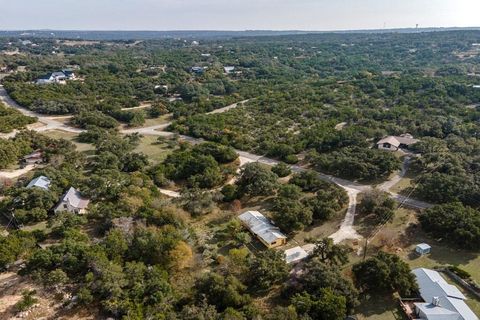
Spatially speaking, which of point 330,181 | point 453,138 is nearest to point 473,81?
point 453,138

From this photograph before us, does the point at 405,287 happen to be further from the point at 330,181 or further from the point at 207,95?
the point at 207,95

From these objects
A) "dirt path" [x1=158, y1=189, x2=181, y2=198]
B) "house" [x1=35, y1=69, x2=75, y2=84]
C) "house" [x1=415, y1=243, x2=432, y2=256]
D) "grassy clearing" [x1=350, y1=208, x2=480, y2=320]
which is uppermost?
"house" [x1=35, y1=69, x2=75, y2=84]

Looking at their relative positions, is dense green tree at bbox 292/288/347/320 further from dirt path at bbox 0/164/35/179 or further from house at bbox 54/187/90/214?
dirt path at bbox 0/164/35/179

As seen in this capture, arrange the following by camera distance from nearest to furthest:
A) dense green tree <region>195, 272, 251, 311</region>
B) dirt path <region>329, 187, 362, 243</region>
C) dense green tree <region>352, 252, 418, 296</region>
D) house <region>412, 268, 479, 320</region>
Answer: house <region>412, 268, 479, 320</region> → dense green tree <region>195, 272, 251, 311</region> → dense green tree <region>352, 252, 418, 296</region> → dirt path <region>329, 187, 362, 243</region>

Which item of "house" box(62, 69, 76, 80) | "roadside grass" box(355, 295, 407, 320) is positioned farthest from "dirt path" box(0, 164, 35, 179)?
"house" box(62, 69, 76, 80)

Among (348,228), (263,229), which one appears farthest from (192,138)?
(348,228)

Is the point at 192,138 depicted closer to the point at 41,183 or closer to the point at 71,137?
the point at 71,137

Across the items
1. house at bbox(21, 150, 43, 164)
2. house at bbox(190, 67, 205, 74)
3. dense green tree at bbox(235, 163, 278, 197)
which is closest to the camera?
dense green tree at bbox(235, 163, 278, 197)
